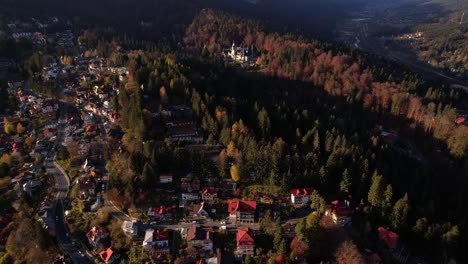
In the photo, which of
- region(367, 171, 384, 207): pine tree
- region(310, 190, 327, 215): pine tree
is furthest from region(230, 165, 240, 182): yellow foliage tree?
region(367, 171, 384, 207): pine tree

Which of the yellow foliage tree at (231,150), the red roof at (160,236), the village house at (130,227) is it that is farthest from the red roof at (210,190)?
the village house at (130,227)

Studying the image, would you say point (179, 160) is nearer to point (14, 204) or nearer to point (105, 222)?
point (105, 222)

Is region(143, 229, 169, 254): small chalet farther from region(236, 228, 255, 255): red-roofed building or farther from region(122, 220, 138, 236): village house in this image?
region(236, 228, 255, 255): red-roofed building

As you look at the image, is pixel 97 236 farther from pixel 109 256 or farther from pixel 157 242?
pixel 157 242

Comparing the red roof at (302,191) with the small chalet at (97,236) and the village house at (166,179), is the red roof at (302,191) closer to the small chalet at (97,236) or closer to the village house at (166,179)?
the village house at (166,179)

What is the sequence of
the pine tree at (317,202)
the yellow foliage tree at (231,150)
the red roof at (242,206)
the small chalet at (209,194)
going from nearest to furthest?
the red roof at (242,206) → the pine tree at (317,202) → the small chalet at (209,194) → the yellow foliage tree at (231,150)

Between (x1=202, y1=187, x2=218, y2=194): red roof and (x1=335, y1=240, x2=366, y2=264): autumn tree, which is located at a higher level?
(x1=335, y1=240, x2=366, y2=264): autumn tree
